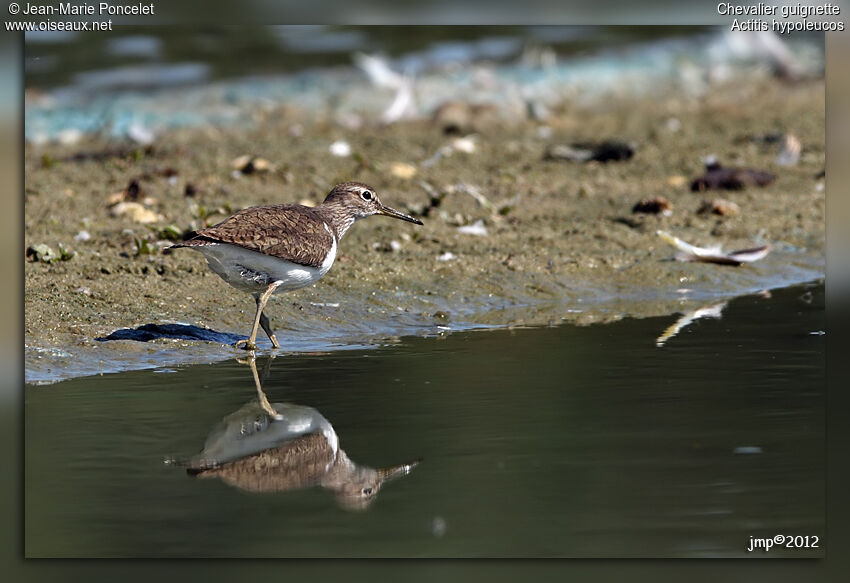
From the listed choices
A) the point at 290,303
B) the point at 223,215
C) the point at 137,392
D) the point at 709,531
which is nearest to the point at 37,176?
the point at 223,215

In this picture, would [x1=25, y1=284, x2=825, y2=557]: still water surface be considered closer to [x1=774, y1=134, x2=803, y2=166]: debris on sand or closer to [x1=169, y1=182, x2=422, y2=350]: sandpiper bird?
[x1=169, y1=182, x2=422, y2=350]: sandpiper bird

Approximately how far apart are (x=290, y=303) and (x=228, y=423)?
118 inches

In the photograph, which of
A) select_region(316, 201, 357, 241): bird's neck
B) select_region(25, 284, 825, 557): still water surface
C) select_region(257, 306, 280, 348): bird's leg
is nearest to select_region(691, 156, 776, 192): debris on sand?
select_region(25, 284, 825, 557): still water surface

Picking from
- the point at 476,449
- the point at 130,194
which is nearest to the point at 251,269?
the point at 476,449

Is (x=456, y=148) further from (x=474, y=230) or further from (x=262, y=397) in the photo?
(x=262, y=397)

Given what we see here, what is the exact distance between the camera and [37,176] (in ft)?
40.9

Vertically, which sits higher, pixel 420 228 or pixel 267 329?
pixel 420 228

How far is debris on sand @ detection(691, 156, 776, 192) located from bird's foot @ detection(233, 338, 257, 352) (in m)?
6.11

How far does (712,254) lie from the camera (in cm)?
1057

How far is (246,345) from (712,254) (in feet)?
14.6

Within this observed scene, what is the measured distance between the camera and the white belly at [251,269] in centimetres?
802

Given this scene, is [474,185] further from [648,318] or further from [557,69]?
[557,69]

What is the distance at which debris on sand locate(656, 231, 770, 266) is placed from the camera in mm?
10531

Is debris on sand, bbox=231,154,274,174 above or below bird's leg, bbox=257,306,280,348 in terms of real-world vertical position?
above
